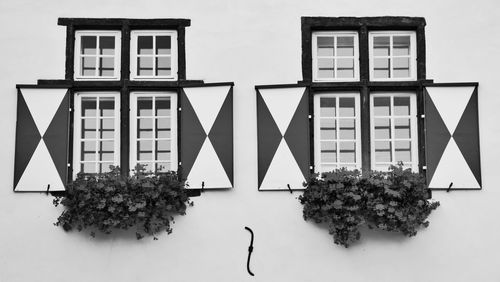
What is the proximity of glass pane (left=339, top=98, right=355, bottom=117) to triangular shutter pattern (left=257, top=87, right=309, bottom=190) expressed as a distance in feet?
1.47

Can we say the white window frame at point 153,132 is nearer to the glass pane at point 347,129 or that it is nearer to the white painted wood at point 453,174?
the glass pane at point 347,129

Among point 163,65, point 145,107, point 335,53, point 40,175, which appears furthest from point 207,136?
point 40,175

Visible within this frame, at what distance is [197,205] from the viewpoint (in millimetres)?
7637

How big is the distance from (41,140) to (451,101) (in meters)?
3.93

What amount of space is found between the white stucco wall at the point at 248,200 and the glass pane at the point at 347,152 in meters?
0.74

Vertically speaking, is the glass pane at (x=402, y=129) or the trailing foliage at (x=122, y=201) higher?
the glass pane at (x=402, y=129)

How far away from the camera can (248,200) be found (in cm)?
765

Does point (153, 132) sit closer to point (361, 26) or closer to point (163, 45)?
point (163, 45)

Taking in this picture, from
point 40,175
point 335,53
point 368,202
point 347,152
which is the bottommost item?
point 368,202

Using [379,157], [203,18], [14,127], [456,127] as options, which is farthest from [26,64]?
[456,127]

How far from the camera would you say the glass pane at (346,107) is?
26.0ft

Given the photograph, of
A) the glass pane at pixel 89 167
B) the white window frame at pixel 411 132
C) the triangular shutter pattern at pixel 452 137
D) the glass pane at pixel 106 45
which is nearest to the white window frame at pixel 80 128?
the glass pane at pixel 89 167

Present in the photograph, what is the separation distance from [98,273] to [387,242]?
2.74 meters

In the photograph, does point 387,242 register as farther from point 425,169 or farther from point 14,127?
point 14,127
